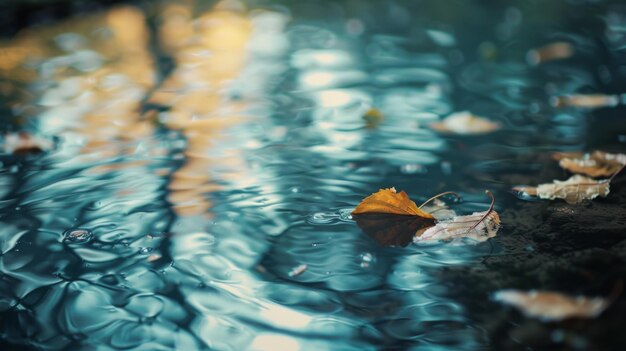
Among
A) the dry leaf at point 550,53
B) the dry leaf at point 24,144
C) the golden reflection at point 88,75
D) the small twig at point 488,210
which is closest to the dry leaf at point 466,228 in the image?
the small twig at point 488,210

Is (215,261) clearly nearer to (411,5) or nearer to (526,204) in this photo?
(526,204)

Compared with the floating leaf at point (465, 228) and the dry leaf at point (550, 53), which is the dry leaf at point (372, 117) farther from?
the dry leaf at point (550, 53)

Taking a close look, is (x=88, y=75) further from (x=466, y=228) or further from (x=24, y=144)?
(x=466, y=228)

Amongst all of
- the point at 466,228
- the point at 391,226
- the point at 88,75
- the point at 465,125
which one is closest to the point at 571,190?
the point at 466,228

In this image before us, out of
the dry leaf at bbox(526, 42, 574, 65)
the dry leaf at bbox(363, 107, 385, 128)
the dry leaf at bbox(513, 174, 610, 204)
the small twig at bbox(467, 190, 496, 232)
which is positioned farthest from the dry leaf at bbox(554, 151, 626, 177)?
the dry leaf at bbox(526, 42, 574, 65)

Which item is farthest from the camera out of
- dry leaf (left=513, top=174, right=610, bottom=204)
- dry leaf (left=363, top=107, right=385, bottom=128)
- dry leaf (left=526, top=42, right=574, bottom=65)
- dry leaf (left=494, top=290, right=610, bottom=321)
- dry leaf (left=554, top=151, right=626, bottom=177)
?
dry leaf (left=526, top=42, right=574, bottom=65)

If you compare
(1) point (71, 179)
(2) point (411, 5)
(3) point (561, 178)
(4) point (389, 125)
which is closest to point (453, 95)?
(4) point (389, 125)

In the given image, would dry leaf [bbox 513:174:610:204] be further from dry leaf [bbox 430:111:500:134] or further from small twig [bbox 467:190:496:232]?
dry leaf [bbox 430:111:500:134]
